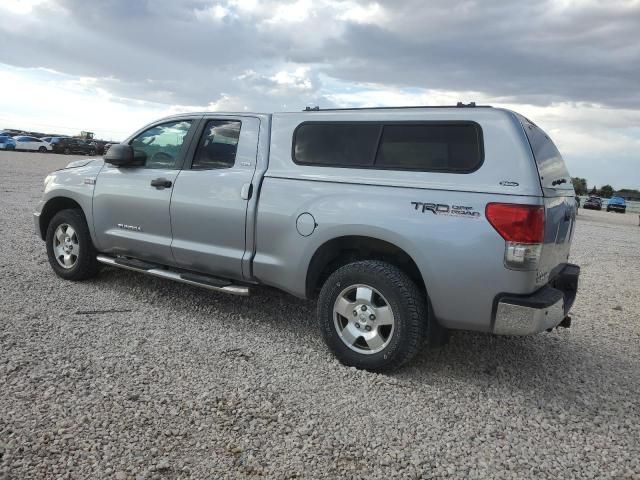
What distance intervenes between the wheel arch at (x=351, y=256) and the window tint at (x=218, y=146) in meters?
1.20

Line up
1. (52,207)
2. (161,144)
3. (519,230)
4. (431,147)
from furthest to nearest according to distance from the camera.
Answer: (52,207), (161,144), (431,147), (519,230)

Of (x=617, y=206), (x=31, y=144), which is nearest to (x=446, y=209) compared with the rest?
(x=617, y=206)

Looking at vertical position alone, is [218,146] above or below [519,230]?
above

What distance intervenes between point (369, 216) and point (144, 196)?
243 cm

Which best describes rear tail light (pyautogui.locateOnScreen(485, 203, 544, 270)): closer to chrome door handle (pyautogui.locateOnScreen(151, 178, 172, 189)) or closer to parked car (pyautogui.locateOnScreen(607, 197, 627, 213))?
chrome door handle (pyautogui.locateOnScreen(151, 178, 172, 189))

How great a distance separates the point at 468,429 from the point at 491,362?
3.94 feet

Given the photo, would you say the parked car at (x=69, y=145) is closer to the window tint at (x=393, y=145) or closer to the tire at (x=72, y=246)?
the tire at (x=72, y=246)

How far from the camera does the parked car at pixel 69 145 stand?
42000 millimetres

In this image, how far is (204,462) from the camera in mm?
2738

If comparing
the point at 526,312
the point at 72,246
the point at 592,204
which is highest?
the point at 526,312

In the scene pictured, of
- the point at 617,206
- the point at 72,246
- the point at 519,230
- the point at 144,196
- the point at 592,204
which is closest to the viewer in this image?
the point at 519,230

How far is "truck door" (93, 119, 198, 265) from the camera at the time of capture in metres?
4.99

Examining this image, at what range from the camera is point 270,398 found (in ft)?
11.3

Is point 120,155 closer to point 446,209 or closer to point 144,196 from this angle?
point 144,196
